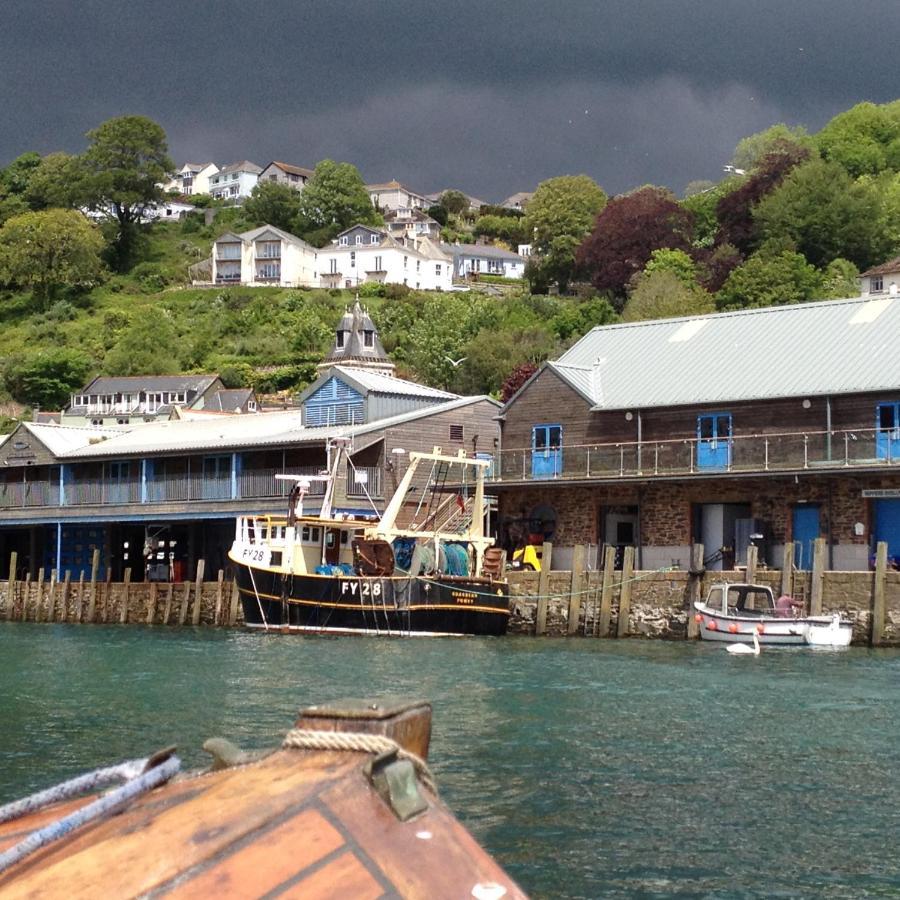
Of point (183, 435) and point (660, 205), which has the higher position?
point (660, 205)

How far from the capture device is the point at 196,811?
584 centimetres

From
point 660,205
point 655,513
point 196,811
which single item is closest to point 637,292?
point 660,205

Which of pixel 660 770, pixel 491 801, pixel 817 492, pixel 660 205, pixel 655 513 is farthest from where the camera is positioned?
pixel 660 205

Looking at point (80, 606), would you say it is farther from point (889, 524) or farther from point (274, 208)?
point (274, 208)

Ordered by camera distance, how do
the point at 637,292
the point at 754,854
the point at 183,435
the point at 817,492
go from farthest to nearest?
1. the point at 637,292
2. the point at 183,435
3. the point at 817,492
4. the point at 754,854

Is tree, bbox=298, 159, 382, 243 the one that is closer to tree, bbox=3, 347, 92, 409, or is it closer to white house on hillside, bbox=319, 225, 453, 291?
white house on hillside, bbox=319, 225, 453, 291

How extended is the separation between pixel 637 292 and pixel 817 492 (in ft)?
134

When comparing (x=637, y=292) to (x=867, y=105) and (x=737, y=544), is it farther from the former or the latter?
(x=867, y=105)

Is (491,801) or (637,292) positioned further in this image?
(637,292)

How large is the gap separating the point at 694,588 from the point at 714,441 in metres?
6.38

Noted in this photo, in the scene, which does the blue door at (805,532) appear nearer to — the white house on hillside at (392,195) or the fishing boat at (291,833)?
the fishing boat at (291,833)

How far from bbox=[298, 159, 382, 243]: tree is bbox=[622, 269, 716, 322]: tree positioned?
7616 centimetres

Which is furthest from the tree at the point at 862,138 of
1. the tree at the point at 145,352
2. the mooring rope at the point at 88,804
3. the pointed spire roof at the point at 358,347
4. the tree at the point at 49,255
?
the mooring rope at the point at 88,804

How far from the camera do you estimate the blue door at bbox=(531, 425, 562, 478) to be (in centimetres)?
4544
